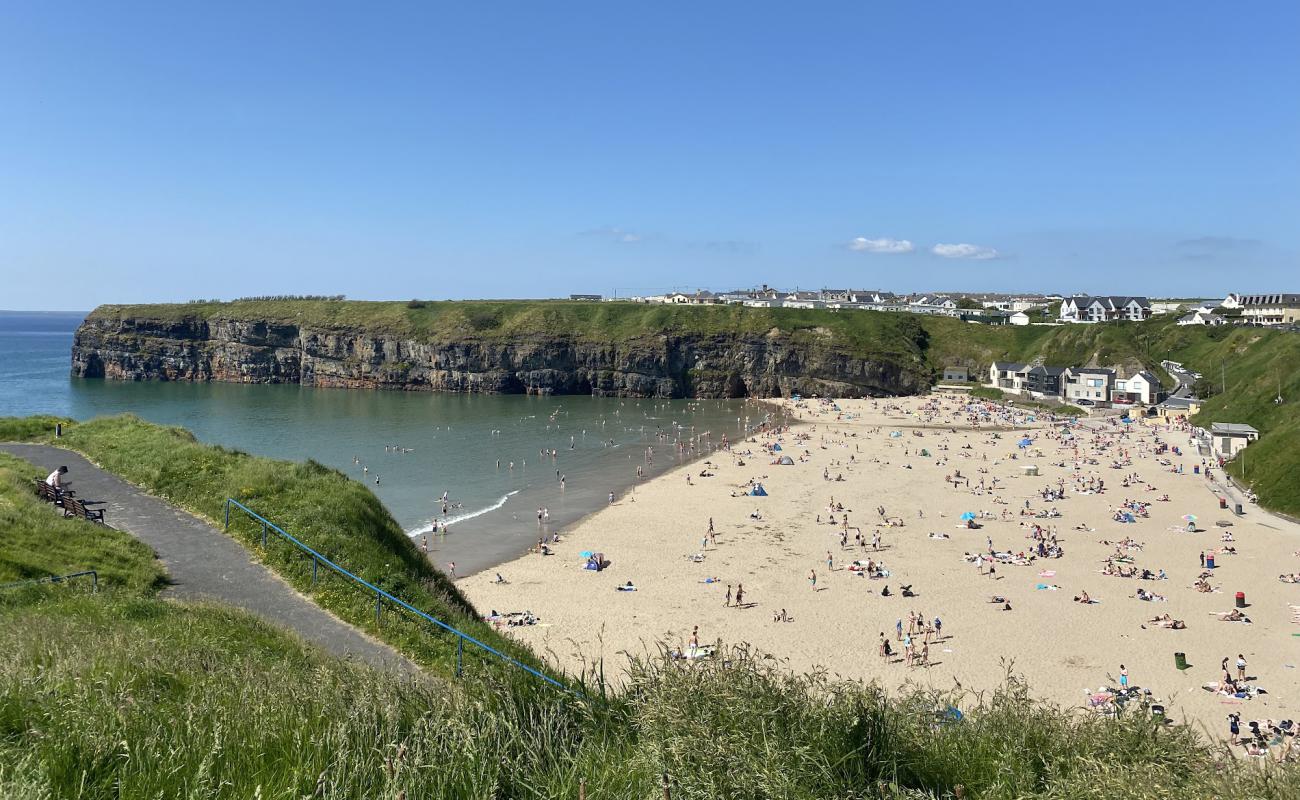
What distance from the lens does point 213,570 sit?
516 inches

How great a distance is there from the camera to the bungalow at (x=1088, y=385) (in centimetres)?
8869

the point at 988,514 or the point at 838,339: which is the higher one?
the point at 838,339

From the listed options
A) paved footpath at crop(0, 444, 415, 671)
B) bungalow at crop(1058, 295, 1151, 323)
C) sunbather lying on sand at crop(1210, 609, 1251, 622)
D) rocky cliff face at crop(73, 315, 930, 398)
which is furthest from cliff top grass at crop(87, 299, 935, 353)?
paved footpath at crop(0, 444, 415, 671)

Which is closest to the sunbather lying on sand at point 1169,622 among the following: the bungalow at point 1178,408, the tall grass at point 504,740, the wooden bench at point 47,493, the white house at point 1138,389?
the tall grass at point 504,740

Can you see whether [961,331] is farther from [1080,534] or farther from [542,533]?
[542,533]

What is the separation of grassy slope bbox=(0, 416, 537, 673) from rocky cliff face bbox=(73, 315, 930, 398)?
279 ft

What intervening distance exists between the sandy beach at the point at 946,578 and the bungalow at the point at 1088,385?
33870 mm

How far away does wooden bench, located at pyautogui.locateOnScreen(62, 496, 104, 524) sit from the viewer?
14986mm

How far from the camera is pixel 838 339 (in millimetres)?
107375

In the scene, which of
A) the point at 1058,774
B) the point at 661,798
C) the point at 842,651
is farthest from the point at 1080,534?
the point at 661,798

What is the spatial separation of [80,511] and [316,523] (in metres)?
4.97

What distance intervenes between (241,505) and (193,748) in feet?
36.8

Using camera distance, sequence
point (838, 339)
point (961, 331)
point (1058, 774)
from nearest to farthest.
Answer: point (1058, 774)
point (838, 339)
point (961, 331)

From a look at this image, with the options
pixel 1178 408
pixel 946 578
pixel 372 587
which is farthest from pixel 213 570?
pixel 1178 408
